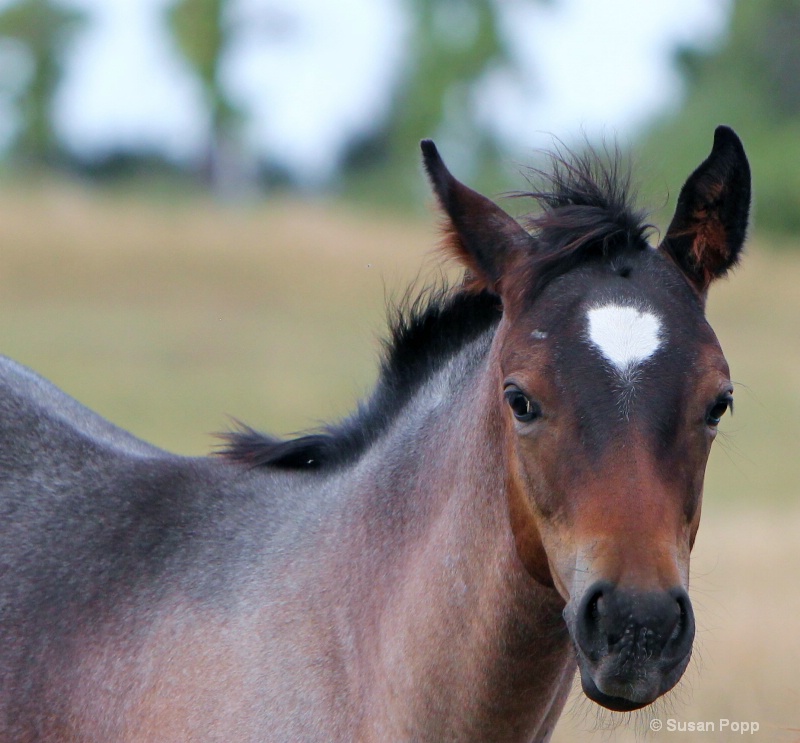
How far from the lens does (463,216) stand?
3.17 metres

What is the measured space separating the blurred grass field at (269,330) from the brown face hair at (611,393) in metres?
3.97

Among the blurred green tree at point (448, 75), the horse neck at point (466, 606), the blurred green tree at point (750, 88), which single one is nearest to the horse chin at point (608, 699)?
the horse neck at point (466, 606)

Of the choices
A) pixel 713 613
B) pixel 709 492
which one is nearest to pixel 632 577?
pixel 713 613

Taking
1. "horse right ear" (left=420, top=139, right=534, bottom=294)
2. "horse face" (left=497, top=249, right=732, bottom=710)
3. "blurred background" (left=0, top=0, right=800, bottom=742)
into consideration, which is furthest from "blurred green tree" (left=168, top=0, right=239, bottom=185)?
"horse face" (left=497, top=249, right=732, bottom=710)

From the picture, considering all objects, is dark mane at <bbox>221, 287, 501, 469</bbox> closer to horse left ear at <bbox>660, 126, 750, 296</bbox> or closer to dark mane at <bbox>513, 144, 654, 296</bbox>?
dark mane at <bbox>513, 144, 654, 296</bbox>

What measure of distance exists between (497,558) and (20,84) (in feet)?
139

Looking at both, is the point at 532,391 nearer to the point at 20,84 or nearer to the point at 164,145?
the point at 164,145

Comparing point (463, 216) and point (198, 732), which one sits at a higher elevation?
point (463, 216)

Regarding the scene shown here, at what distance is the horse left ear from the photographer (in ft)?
10.5

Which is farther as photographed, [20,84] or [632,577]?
[20,84]

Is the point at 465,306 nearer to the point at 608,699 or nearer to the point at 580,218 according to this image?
the point at 580,218

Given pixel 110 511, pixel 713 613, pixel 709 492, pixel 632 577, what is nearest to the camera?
pixel 632 577

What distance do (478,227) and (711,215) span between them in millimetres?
626

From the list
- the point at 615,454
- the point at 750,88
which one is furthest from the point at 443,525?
the point at 750,88
